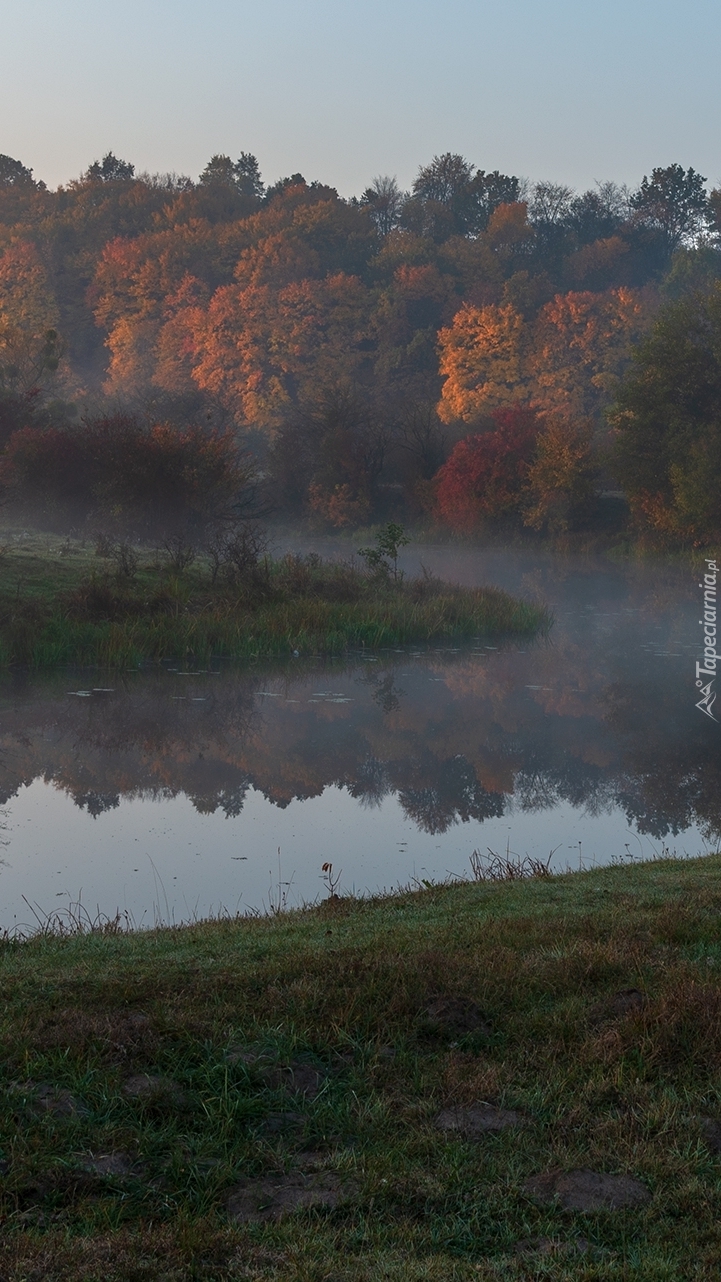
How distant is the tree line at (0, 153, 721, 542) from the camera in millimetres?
42000

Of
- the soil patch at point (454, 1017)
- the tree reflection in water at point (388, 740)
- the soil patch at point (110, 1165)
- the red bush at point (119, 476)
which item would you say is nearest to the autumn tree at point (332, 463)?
the red bush at point (119, 476)

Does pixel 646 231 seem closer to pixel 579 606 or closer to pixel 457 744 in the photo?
pixel 579 606

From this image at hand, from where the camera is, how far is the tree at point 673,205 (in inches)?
2741

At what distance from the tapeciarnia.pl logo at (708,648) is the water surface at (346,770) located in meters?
0.26

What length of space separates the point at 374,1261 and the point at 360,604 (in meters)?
20.3

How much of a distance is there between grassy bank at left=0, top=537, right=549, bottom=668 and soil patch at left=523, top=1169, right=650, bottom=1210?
14.9 meters

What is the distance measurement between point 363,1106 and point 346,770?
9.65 m

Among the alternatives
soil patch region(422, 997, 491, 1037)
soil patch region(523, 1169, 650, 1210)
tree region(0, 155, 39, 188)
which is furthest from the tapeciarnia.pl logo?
tree region(0, 155, 39, 188)

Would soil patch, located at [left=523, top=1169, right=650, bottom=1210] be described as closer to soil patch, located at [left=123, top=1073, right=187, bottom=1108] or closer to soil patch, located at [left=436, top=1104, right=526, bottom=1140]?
soil patch, located at [left=436, top=1104, right=526, bottom=1140]

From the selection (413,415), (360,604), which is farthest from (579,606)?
(413,415)

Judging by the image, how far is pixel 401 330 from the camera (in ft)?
217

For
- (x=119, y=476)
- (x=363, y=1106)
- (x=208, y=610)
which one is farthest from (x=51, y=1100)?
(x=119, y=476)

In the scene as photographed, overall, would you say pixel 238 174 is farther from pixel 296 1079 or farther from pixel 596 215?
pixel 296 1079

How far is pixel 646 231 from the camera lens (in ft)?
228
